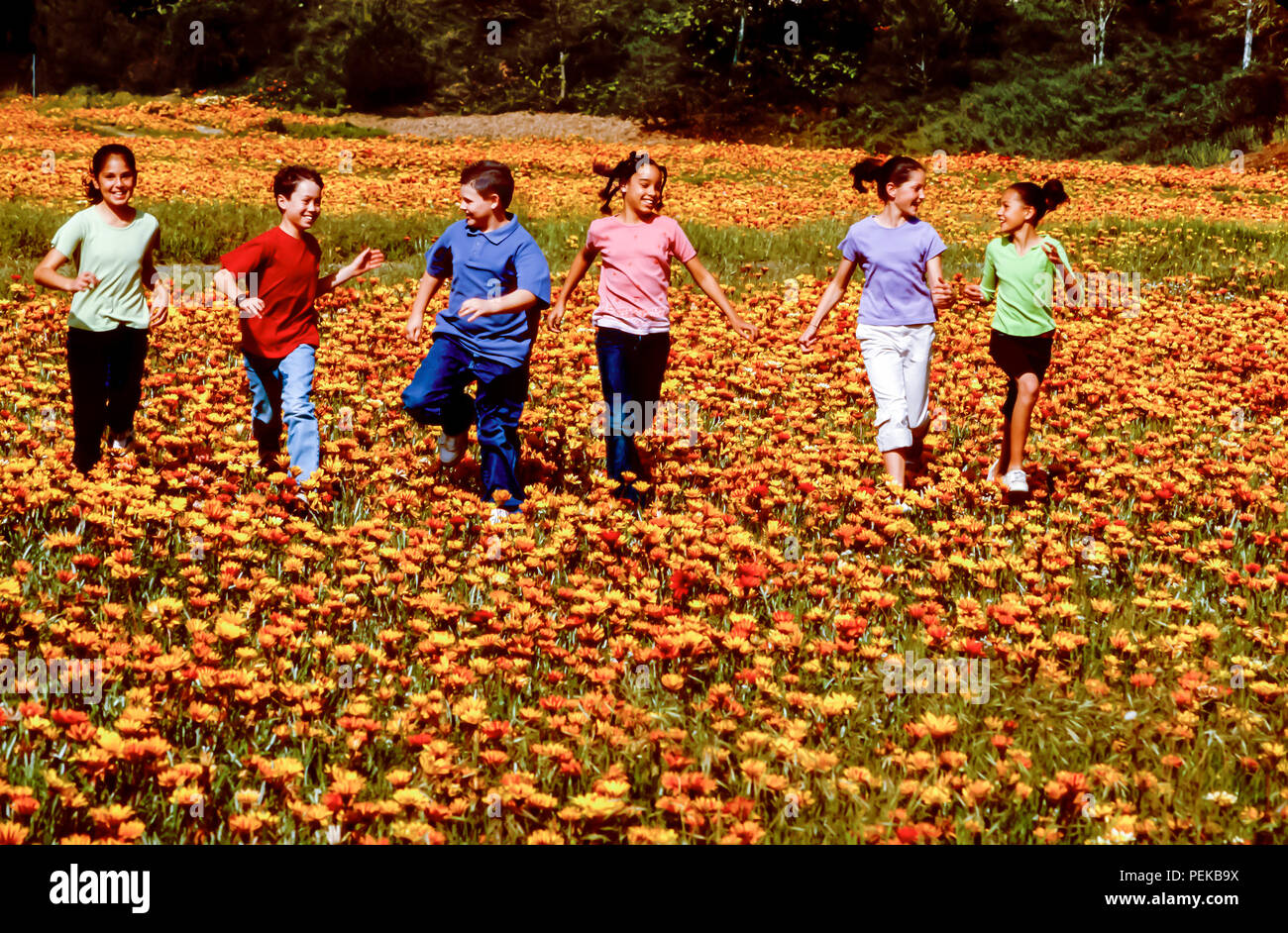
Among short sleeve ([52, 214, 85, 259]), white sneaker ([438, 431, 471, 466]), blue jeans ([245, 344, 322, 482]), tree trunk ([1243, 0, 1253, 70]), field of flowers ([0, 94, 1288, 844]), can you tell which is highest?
tree trunk ([1243, 0, 1253, 70])

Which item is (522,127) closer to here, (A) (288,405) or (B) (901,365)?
(B) (901,365)

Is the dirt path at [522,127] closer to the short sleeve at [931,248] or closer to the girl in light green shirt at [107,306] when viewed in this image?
the short sleeve at [931,248]

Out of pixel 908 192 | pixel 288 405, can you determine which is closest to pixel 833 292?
pixel 908 192

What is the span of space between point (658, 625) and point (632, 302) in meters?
2.37

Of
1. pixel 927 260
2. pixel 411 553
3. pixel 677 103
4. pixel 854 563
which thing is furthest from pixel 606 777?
pixel 677 103

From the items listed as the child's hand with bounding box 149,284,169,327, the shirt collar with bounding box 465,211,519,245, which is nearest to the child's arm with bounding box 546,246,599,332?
the shirt collar with bounding box 465,211,519,245

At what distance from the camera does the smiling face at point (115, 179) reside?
5664mm

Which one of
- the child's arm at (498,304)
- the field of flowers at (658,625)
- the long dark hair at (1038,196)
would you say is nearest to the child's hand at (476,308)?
the child's arm at (498,304)

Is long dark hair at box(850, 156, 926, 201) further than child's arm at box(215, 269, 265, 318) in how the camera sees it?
Yes

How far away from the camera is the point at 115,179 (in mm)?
5668

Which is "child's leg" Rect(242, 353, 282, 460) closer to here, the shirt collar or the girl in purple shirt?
the shirt collar

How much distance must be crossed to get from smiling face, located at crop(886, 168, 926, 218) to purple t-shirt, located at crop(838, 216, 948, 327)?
109mm

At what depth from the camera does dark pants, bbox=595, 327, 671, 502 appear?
19.3 feet
